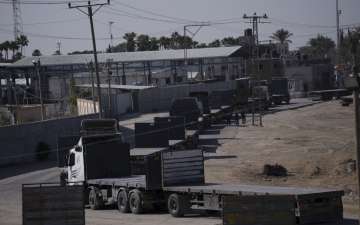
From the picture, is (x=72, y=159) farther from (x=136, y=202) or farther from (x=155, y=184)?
(x=155, y=184)

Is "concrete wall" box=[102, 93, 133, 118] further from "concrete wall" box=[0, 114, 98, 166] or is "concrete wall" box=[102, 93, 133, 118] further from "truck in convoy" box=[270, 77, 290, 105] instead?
"truck in convoy" box=[270, 77, 290, 105]

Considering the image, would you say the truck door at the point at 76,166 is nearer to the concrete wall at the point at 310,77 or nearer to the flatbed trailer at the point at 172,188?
the flatbed trailer at the point at 172,188

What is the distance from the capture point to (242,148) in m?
64.1

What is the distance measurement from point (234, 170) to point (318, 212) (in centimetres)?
2305

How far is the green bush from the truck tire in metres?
26.4

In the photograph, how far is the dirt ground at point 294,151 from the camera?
44.3m

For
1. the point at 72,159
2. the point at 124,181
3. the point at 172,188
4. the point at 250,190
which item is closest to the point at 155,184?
the point at 172,188

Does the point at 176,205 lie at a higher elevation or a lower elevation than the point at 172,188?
lower

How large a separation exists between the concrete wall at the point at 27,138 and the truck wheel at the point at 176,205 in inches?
1186

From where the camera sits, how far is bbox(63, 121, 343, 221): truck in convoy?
27172 mm

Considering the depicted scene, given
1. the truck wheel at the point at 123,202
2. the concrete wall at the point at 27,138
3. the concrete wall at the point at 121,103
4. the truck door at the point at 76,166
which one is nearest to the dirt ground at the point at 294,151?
the truck wheel at the point at 123,202

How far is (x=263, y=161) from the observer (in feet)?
179

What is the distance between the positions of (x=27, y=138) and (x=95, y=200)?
27.0m

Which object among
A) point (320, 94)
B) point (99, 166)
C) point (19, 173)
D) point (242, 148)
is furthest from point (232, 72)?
point (99, 166)
